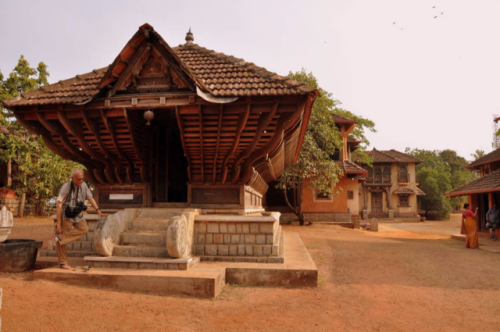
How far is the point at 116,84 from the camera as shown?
6.97 metres

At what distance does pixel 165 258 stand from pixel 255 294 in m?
1.70

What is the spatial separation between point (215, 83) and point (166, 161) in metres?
2.93

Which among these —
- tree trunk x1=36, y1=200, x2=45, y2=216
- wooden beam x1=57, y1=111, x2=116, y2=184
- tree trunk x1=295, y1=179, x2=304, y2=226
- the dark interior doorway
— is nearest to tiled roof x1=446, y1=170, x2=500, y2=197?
tree trunk x1=295, y1=179, x2=304, y2=226

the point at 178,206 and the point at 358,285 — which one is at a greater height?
the point at 178,206

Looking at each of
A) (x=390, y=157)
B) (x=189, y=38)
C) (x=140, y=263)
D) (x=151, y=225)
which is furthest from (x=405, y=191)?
(x=140, y=263)

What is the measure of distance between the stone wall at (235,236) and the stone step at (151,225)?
0.69m

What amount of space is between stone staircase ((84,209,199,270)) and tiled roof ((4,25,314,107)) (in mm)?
2670

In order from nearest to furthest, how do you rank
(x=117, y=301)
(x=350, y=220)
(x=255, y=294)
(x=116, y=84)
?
(x=117, y=301) < (x=255, y=294) < (x=116, y=84) < (x=350, y=220)

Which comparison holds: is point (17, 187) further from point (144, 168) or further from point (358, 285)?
point (358, 285)

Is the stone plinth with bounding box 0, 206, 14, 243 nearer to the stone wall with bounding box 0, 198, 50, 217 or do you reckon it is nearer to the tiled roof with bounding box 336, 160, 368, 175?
the stone wall with bounding box 0, 198, 50, 217

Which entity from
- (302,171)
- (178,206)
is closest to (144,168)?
(178,206)

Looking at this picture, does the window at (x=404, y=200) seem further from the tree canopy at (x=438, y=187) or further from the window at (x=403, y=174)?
the tree canopy at (x=438, y=187)

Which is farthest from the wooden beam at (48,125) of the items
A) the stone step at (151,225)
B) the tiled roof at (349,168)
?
the tiled roof at (349,168)

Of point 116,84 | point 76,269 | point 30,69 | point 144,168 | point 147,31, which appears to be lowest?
point 76,269
